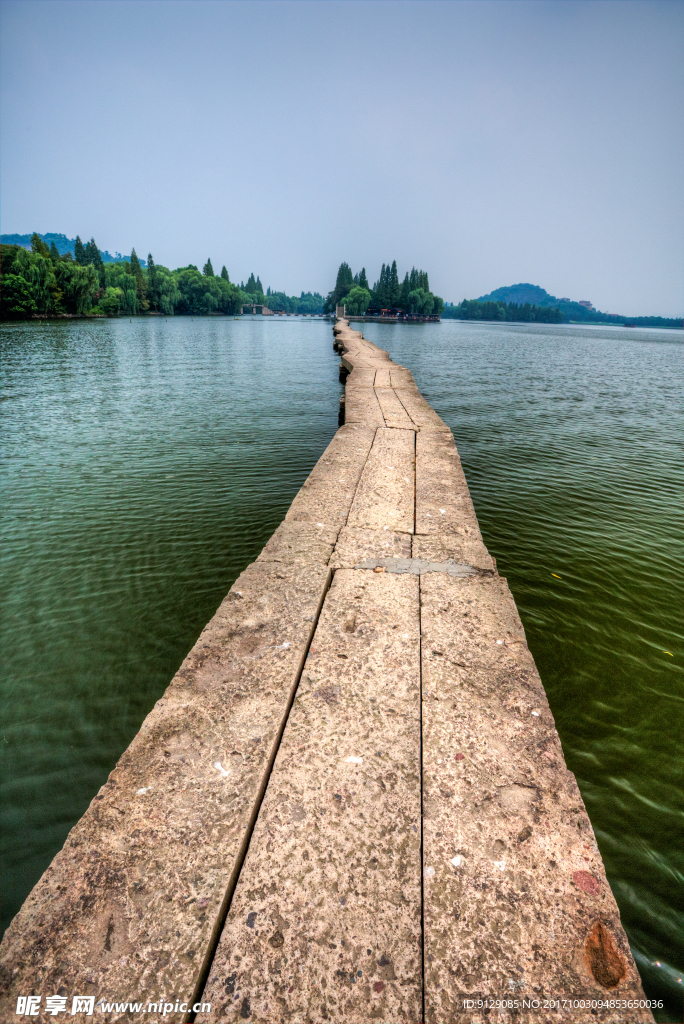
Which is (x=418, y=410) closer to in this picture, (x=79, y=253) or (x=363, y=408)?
(x=363, y=408)

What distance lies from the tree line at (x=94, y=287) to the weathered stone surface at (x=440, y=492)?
2592 inches

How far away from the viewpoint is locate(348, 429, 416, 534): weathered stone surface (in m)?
5.57

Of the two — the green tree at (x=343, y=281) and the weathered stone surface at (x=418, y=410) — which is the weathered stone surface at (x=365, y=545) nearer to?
the weathered stone surface at (x=418, y=410)

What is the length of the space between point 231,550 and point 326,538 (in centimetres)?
213

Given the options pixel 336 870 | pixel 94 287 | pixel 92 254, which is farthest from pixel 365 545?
pixel 92 254

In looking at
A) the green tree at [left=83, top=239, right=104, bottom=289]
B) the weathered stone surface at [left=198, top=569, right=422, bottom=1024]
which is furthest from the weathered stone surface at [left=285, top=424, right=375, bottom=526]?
the green tree at [left=83, top=239, right=104, bottom=289]

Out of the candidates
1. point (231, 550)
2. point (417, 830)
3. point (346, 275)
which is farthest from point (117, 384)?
point (346, 275)

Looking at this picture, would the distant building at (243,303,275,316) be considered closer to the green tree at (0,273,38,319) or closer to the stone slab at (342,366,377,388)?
the green tree at (0,273,38,319)

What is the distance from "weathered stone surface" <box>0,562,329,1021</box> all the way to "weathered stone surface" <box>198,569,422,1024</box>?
13 centimetres

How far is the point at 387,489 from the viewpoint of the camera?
657 cm

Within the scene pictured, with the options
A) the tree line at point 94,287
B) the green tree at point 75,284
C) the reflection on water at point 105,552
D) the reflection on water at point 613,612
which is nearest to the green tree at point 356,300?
the tree line at point 94,287

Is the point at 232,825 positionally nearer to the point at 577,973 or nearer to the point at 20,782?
the point at 577,973

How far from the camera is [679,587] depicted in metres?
5.66

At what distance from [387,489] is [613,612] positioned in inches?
124
